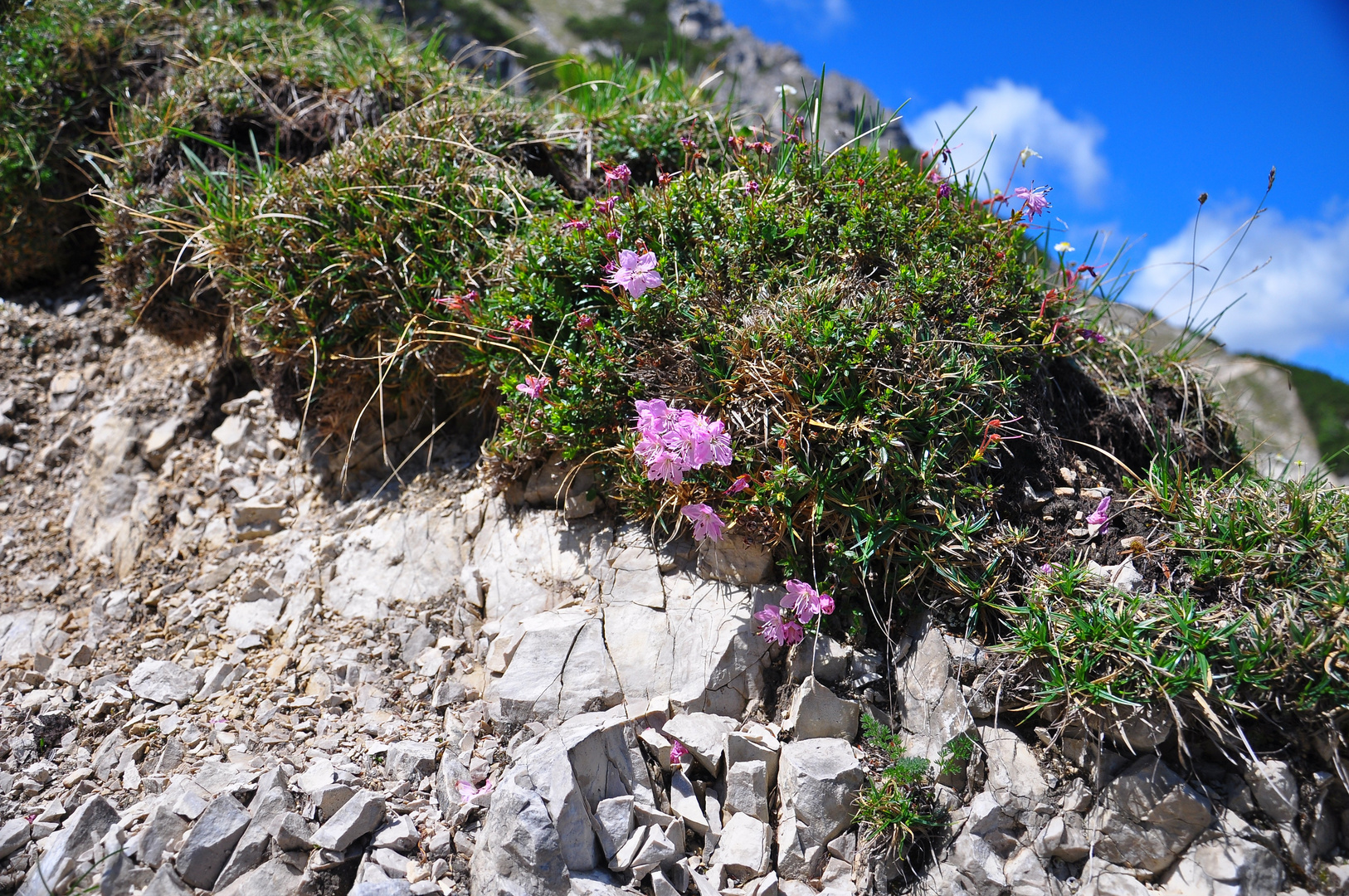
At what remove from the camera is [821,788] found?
2793 millimetres

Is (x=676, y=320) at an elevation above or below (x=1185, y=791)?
above

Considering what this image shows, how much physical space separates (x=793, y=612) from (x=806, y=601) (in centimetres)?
13

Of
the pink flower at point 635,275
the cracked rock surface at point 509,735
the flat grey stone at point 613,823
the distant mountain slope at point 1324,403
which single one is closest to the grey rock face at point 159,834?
the cracked rock surface at point 509,735

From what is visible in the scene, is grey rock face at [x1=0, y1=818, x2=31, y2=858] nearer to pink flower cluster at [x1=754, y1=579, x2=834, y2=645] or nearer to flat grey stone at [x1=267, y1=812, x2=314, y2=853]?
flat grey stone at [x1=267, y1=812, x2=314, y2=853]

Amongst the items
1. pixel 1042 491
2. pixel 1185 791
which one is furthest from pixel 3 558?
pixel 1185 791

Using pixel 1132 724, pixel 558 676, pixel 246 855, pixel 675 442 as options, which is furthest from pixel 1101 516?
pixel 246 855

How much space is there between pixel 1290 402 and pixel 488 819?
32285mm

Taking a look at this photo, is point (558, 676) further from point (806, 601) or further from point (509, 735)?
point (806, 601)

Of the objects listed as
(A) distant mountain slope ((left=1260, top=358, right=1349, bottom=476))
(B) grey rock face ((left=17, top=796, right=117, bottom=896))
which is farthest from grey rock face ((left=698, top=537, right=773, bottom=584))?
(A) distant mountain slope ((left=1260, top=358, right=1349, bottom=476))

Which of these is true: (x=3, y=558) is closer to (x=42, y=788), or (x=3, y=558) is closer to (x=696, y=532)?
(x=42, y=788)

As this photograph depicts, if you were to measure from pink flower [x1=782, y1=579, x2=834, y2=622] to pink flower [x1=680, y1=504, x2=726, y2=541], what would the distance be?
1.23 ft

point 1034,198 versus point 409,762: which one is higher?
point 1034,198

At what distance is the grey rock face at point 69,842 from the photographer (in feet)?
8.07

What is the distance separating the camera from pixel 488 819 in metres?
2.58
